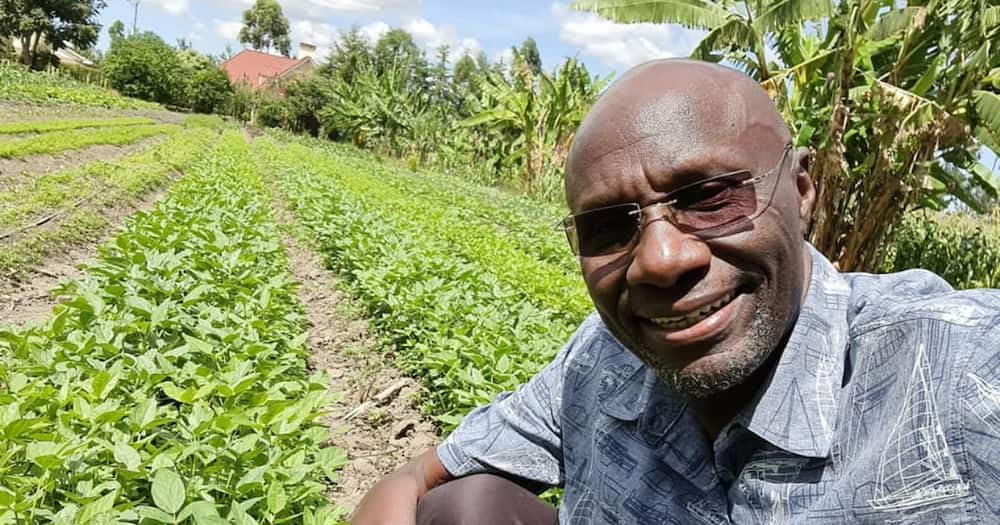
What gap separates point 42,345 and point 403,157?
32.6 m

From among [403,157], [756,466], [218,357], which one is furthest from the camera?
[403,157]

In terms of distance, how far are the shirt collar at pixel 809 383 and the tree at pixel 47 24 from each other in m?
57.3

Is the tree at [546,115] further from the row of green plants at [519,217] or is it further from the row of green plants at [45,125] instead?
the row of green plants at [45,125]

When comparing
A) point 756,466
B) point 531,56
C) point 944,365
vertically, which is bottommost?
point 756,466

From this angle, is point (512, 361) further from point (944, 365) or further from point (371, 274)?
point (944, 365)

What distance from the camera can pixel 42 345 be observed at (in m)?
3.02

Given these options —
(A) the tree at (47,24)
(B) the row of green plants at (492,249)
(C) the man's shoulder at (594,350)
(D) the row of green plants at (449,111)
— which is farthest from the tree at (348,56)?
(C) the man's shoulder at (594,350)

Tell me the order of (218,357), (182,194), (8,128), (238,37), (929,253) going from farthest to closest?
(238,37) < (8,128) < (929,253) < (182,194) < (218,357)

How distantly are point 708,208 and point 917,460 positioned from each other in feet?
1.73

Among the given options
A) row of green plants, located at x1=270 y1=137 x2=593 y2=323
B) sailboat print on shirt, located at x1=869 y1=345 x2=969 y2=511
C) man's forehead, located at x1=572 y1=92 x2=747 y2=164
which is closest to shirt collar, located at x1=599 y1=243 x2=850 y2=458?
sailboat print on shirt, located at x1=869 y1=345 x2=969 y2=511

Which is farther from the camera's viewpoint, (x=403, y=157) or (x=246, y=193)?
(x=403, y=157)

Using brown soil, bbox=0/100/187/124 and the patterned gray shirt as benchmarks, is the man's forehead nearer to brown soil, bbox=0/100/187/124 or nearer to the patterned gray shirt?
the patterned gray shirt

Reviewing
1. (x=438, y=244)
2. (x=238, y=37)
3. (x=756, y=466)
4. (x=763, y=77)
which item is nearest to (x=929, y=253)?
(x=763, y=77)

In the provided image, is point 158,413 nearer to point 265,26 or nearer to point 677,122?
point 677,122
